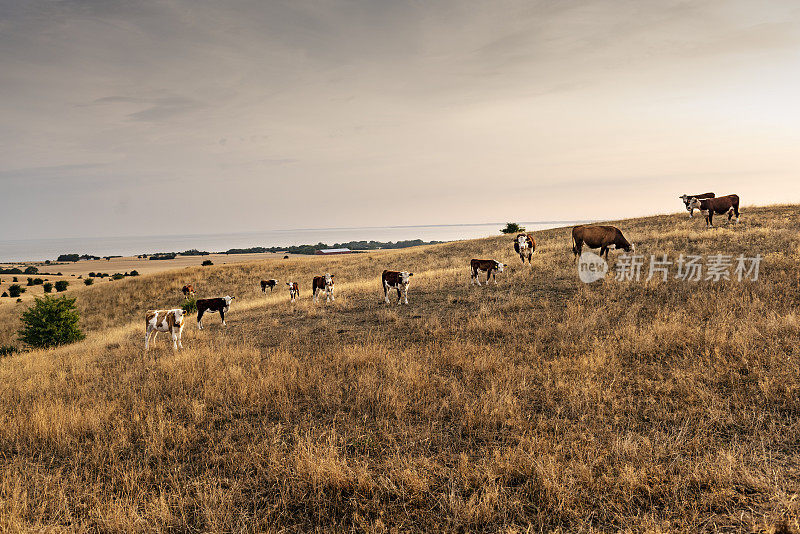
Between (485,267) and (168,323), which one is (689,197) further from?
(168,323)

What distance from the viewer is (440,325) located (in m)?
11.8

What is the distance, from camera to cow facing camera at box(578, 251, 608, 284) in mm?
15648

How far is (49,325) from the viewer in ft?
62.2

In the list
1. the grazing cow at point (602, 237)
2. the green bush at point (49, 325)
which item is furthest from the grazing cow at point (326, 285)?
the green bush at point (49, 325)

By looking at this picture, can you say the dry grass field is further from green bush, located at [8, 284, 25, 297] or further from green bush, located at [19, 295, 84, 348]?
green bush, located at [8, 284, 25, 297]

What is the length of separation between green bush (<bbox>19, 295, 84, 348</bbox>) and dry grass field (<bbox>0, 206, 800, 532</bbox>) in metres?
9.94

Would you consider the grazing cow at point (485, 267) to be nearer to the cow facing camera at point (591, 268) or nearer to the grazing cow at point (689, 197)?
the cow facing camera at point (591, 268)

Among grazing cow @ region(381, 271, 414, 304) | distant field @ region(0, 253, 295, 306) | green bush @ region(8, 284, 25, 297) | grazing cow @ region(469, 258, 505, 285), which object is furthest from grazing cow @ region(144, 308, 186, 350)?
green bush @ region(8, 284, 25, 297)

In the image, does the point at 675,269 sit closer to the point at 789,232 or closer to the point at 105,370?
the point at 789,232

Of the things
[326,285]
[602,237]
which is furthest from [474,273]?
[326,285]

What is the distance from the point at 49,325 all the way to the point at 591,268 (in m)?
28.6

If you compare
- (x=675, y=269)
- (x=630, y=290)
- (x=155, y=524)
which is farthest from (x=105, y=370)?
(x=675, y=269)

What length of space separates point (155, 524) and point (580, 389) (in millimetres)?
6689

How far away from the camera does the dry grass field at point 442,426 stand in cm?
394
